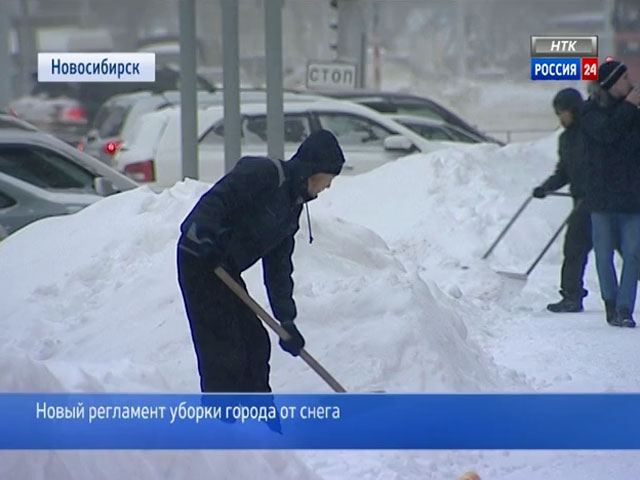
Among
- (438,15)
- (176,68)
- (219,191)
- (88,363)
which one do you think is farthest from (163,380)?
(438,15)

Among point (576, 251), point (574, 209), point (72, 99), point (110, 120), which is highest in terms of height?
point (72, 99)

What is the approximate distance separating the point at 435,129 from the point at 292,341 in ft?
3.27

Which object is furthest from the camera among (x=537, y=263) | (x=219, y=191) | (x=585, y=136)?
(x=537, y=263)

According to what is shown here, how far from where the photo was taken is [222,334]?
18.9 feet

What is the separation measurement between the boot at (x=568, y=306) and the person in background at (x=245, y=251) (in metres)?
0.99

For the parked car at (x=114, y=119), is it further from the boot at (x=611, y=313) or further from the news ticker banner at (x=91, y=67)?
the boot at (x=611, y=313)

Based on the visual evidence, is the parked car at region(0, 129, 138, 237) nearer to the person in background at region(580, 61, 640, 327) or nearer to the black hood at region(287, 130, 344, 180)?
the black hood at region(287, 130, 344, 180)

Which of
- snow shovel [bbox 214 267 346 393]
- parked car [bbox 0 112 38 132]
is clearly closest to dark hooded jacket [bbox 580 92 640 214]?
snow shovel [bbox 214 267 346 393]

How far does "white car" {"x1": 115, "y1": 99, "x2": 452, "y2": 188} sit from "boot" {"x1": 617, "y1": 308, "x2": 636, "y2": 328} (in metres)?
1.00

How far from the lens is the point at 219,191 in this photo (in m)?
5.64

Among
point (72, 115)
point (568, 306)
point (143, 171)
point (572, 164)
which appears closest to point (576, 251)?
point (568, 306)

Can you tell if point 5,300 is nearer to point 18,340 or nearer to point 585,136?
point 18,340

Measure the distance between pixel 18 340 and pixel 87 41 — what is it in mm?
1036

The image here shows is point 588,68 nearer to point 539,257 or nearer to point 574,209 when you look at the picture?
point 574,209
